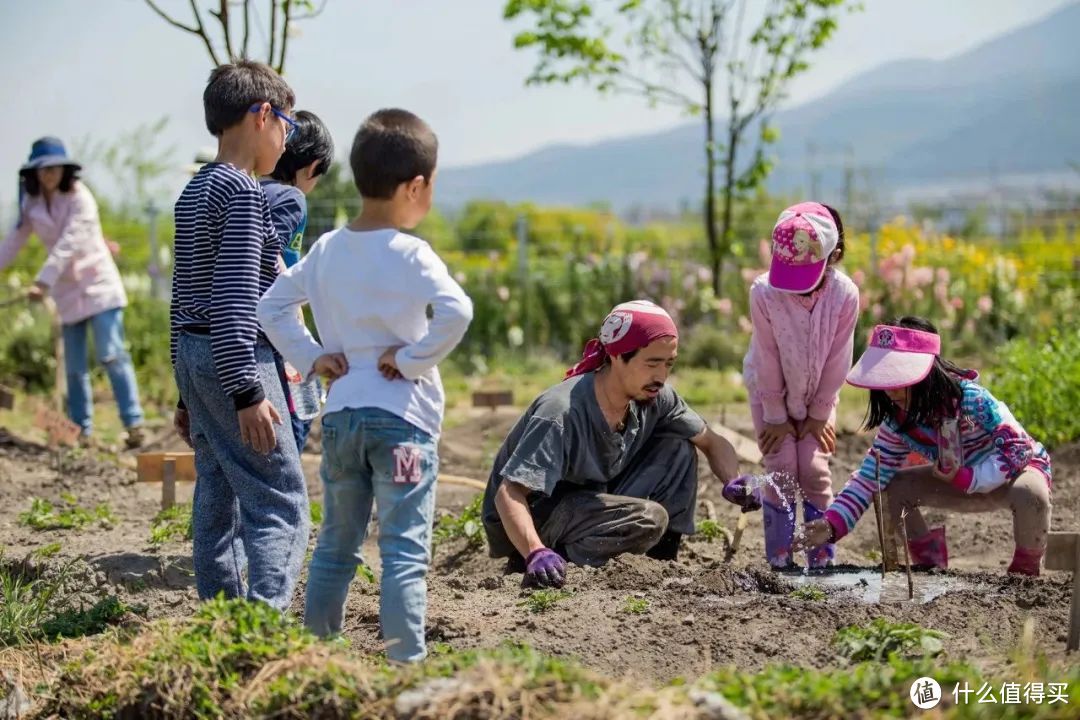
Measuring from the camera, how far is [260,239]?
12.9 feet

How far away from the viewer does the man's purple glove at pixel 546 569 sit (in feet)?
14.6

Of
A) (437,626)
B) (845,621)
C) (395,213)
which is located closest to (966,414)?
(845,621)

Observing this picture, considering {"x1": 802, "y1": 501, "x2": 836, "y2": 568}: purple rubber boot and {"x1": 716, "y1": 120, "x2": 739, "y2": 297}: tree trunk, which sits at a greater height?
{"x1": 716, "y1": 120, "x2": 739, "y2": 297}: tree trunk

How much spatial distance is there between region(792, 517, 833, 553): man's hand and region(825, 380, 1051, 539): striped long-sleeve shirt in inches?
1.0

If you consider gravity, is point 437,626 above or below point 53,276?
below

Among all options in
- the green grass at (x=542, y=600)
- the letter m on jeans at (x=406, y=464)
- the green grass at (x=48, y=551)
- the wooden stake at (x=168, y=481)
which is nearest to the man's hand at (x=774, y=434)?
the green grass at (x=542, y=600)

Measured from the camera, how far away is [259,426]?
3.81 m

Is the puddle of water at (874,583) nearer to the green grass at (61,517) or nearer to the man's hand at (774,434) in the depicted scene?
the man's hand at (774,434)

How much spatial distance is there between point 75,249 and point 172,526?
126 inches

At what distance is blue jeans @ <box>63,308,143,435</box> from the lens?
842cm

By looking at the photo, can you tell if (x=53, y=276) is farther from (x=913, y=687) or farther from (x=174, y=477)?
(x=913, y=687)

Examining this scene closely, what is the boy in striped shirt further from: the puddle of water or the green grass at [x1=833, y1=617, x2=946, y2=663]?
the puddle of water

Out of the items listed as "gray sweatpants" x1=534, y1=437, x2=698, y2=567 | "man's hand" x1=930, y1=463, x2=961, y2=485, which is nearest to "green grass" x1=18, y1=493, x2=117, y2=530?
"gray sweatpants" x1=534, y1=437, x2=698, y2=567

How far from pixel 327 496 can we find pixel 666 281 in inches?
352
